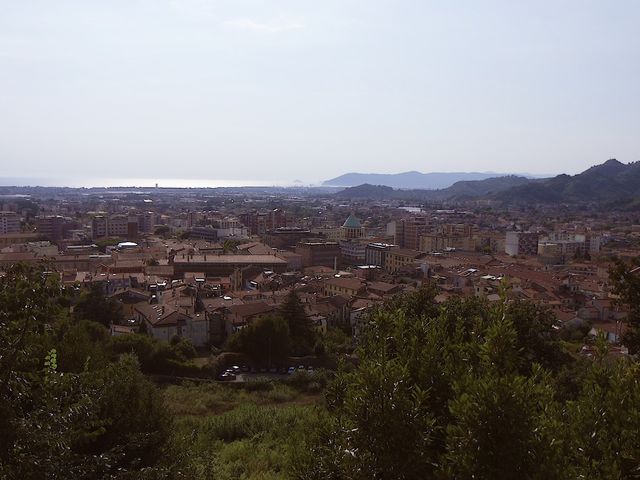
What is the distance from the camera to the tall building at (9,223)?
56312 millimetres

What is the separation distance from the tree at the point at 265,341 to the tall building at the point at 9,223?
46.5 metres

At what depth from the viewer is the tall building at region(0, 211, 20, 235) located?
56.3m

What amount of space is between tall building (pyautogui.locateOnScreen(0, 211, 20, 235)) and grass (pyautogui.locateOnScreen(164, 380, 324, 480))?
48.1 metres

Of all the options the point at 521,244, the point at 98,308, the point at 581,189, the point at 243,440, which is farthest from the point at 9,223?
the point at 581,189

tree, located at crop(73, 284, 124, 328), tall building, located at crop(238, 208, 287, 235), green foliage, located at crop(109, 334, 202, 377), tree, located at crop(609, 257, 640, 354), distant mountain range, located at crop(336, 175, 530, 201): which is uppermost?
distant mountain range, located at crop(336, 175, 530, 201)

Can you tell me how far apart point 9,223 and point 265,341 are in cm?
4850

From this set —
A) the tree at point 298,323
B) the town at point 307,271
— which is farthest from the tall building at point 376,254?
the tree at point 298,323

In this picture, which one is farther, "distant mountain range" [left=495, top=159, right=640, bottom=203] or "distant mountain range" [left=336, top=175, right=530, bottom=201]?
"distant mountain range" [left=336, top=175, right=530, bottom=201]

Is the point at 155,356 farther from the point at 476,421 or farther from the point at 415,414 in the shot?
the point at 476,421

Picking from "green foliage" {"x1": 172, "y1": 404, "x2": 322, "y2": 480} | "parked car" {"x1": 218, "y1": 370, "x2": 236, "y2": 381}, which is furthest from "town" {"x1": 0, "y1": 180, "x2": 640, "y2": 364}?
"green foliage" {"x1": 172, "y1": 404, "x2": 322, "y2": 480}

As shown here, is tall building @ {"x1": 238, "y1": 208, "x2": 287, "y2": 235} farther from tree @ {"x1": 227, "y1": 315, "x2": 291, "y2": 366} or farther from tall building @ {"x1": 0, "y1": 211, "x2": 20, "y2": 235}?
tree @ {"x1": 227, "y1": 315, "x2": 291, "y2": 366}

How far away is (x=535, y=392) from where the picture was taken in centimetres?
365

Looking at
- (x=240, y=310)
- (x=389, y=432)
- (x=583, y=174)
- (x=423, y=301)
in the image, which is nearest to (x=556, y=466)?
(x=389, y=432)

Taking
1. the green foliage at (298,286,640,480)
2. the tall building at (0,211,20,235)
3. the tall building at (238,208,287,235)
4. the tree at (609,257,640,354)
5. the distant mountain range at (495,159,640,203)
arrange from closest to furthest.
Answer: the green foliage at (298,286,640,480)
the tree at (609,257,640,354)
the tall building at (0,211,20,235)
the tall building at (238,208,287,235)
the distant mountain range at (495,159,640,203)
